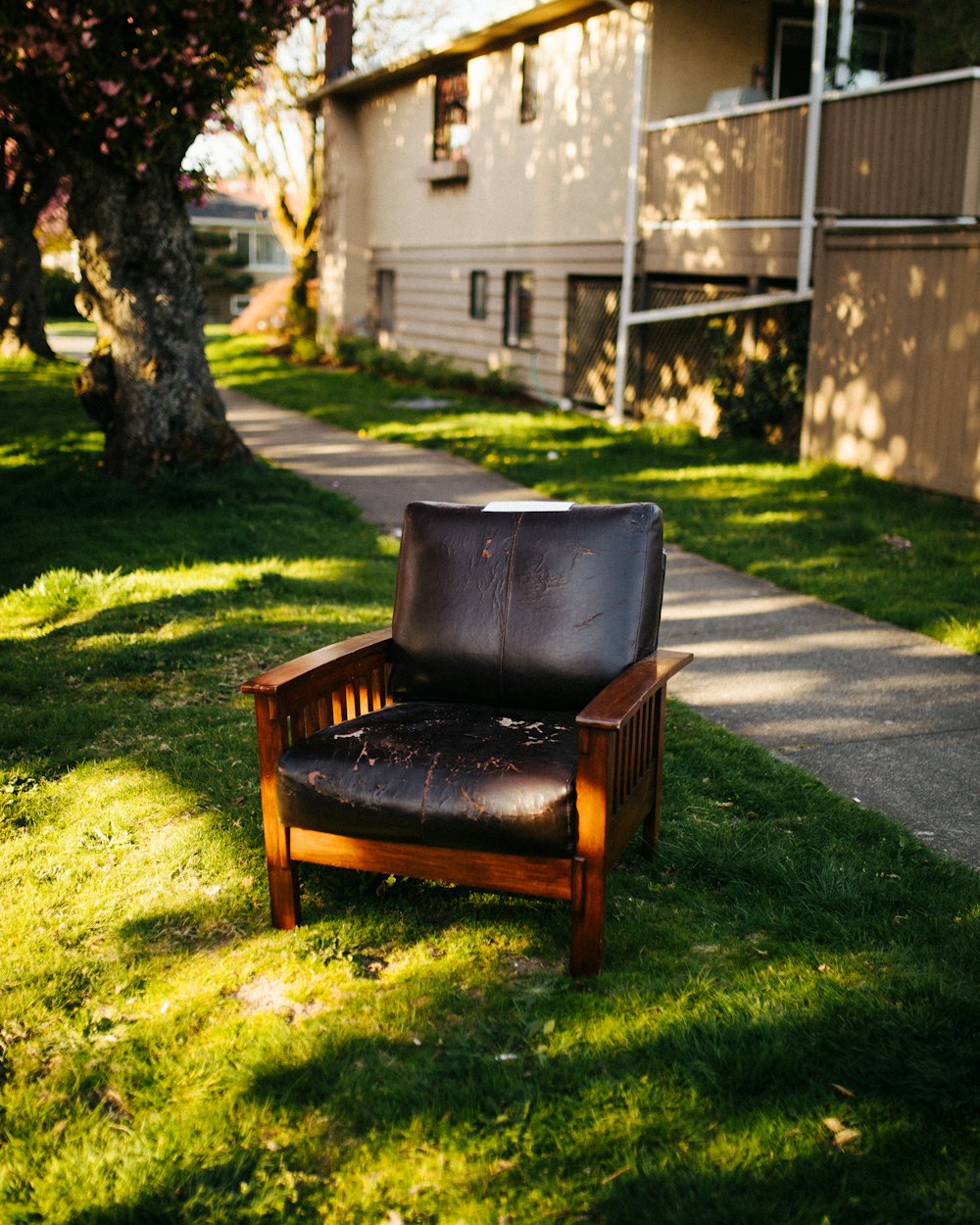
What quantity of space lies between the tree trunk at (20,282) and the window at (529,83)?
366 inches

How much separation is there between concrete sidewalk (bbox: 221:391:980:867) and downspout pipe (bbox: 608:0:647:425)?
653 cm

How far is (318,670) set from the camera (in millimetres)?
3590

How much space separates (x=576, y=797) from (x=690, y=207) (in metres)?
12.0

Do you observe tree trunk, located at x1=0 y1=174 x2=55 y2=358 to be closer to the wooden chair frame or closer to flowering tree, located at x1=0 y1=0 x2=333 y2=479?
flowering tree, located at x1=0 y1=0 x2=333 y2=479

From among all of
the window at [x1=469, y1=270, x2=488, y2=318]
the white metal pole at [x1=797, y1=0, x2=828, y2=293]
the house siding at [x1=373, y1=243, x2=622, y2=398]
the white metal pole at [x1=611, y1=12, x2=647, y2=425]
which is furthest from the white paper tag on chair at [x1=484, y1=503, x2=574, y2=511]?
the window at [x1=469, y1=270, x2=488, y2=318]

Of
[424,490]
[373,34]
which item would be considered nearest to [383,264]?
[373,34]

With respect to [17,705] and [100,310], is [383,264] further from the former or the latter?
[17,705]

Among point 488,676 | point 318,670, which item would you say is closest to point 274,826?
point 318,670

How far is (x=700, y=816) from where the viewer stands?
4.22 metres

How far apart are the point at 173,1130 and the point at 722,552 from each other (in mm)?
6421

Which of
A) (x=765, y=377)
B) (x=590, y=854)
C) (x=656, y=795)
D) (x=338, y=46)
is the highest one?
(x=338, y=46)

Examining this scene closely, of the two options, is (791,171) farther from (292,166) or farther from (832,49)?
(292,166)

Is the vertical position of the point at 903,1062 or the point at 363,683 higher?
the point at 363,683

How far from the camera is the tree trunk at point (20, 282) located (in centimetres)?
2128
